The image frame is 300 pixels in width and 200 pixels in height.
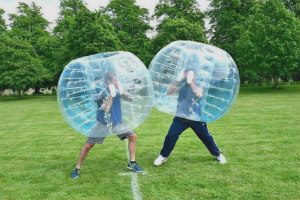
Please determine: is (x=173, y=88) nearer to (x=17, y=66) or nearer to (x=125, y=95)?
(x=125, y=95)

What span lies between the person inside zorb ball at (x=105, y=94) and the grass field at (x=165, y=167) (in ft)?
3.05

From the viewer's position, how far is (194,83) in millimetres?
7195

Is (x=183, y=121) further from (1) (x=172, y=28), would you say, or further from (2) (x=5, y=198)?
(1) (x=172, y=28)

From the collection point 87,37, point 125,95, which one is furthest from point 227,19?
point 125,95

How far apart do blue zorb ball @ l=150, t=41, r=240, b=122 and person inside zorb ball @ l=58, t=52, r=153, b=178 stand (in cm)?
59

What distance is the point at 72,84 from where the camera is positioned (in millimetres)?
6867

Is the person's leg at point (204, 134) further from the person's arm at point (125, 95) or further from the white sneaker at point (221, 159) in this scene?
the person's arm at point (125, 95)

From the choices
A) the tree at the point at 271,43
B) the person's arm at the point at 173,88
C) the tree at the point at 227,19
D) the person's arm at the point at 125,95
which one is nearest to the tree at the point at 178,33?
the tree at the point at 271,43

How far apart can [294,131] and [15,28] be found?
45.9 meters

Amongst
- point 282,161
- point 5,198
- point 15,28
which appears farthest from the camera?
point 15,28

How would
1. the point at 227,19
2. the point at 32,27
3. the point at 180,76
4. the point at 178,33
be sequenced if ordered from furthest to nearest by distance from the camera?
the point at 32,27 → the point at 227,19 → the point at 178,33 → the point at 180,76

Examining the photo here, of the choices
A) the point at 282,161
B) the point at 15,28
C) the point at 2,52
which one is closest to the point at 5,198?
the point at 282,161

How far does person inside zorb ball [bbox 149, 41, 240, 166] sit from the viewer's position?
23.6 feet

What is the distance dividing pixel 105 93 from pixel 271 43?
29513 millimetres
